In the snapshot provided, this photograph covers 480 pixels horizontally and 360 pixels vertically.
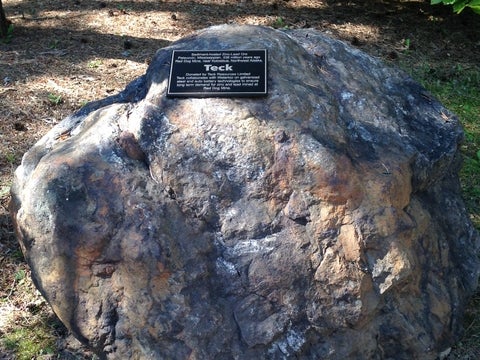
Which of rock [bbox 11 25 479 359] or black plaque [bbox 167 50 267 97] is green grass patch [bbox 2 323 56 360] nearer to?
rock [bbox 11 25 479 359]

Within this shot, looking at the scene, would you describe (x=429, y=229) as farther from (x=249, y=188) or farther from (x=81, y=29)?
(x=81, y=29)

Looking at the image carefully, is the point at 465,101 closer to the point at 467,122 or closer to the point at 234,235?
the point at 467,122

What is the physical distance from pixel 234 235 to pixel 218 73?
0.89 meters

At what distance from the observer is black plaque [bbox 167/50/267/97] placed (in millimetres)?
3129

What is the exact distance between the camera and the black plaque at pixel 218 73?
3.13 meters

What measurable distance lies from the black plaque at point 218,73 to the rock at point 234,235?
6 cm

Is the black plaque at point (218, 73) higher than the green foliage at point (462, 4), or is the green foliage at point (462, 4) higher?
the black plaque at point (218, 73)

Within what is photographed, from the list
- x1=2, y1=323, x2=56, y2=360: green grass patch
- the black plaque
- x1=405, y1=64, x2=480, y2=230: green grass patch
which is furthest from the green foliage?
x1=2, y1=323, x2=56, y2=360: green grass patch

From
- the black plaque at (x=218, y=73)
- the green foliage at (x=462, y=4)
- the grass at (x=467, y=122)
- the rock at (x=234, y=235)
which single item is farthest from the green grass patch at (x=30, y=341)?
the green foliage at (x=462, y=4)

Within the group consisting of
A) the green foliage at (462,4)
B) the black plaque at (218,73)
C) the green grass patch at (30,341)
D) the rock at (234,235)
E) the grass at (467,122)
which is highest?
the black plaque at (218,73)

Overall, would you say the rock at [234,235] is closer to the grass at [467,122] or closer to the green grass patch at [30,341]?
the grass at [467,122]

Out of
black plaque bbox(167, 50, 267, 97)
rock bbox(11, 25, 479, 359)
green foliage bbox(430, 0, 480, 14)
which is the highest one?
black plaque bbox(167, 50, 267, 97)

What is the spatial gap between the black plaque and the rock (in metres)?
0.06

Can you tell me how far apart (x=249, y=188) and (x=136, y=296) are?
738 millimetres
